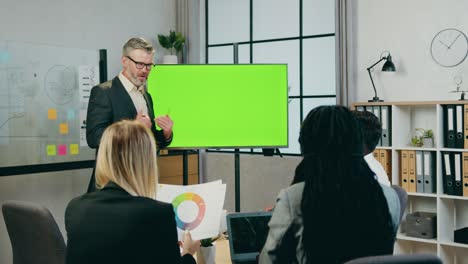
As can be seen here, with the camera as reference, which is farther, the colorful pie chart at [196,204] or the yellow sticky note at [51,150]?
the yellow sticky note at [51,150]

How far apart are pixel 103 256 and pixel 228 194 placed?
409cm

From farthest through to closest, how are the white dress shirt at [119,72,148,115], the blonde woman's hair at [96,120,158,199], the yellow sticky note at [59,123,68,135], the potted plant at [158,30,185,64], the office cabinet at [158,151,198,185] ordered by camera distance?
the potted plant at [158,30,185,64] < the office cabinet at [158,151,198,185] < the yellow sticky note at [59,123,68,135] < the white dress shirt at [119,72,148,115] < the blonde woman's hair at [96,120,158,199]

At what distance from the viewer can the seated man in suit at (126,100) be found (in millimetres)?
3219

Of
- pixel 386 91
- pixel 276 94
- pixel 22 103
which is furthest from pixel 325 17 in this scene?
pixel 22 103

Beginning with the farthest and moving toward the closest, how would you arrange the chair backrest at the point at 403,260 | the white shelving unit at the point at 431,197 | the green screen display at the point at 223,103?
the white shelving unit at the point at 431,197 → the green screen display at the point at 223,103 → the chair backrest at the point at 403,260

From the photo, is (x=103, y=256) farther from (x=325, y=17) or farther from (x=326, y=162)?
(x=325, y=17)

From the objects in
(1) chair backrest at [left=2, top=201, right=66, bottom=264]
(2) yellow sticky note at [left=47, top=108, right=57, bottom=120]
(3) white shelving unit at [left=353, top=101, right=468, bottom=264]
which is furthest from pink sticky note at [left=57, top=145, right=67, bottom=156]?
(3) white shelving unit at [left=353, top=101, right=468, bottom=264]

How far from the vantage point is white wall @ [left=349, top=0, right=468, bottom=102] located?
4.41 m

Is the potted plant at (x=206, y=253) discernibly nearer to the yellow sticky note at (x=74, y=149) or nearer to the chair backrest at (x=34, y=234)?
the chair backrest at (x=34, y=234)

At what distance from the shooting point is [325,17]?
203 inches

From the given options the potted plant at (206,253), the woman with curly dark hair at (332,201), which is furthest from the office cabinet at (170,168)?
the woman with curly dark hair at (332,201)

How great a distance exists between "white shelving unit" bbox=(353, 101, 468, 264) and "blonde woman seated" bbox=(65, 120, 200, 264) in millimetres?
2864

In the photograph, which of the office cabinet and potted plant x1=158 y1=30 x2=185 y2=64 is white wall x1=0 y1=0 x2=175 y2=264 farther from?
the office cabinet

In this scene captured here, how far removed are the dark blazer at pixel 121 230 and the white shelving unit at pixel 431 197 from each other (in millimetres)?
2919
